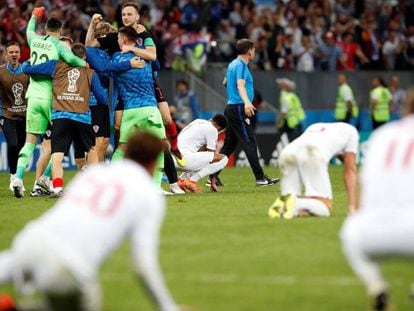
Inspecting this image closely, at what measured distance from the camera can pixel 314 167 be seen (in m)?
Result: 13.7

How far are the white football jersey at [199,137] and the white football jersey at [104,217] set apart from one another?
12011mm

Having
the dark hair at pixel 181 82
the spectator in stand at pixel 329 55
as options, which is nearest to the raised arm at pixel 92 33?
the dark hair at pixel 181 82

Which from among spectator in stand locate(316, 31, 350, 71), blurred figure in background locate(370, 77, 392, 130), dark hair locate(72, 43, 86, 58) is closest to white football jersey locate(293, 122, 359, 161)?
dark hair locate(72, 43, 86, 58)

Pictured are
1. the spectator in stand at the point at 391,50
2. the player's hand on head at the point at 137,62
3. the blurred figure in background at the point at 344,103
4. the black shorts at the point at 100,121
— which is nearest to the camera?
the player's hand on head at the point at 137,62

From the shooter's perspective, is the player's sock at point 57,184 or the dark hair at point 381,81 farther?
the dark hair at point 381,81

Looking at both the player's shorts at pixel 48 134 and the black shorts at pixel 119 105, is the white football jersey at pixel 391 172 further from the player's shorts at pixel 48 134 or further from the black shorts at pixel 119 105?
the player's shorts at pixel 48 134

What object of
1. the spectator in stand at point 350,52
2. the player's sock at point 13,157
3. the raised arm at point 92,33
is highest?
the raised arm at point 92,33

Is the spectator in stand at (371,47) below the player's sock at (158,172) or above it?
below

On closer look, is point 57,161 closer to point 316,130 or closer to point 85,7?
point 316,130

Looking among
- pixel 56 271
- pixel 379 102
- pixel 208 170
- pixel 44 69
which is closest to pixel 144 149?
pixel 56 271

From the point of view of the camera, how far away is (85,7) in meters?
31.1

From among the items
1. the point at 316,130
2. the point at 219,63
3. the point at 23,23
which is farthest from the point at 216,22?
the point at 316,130

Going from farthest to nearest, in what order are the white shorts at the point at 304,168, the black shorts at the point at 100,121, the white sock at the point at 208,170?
the black shorts at the point at 100,121 → the white sock at the point at 208,170 → the white shorts at the point at 304,168

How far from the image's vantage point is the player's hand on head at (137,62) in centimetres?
1722
